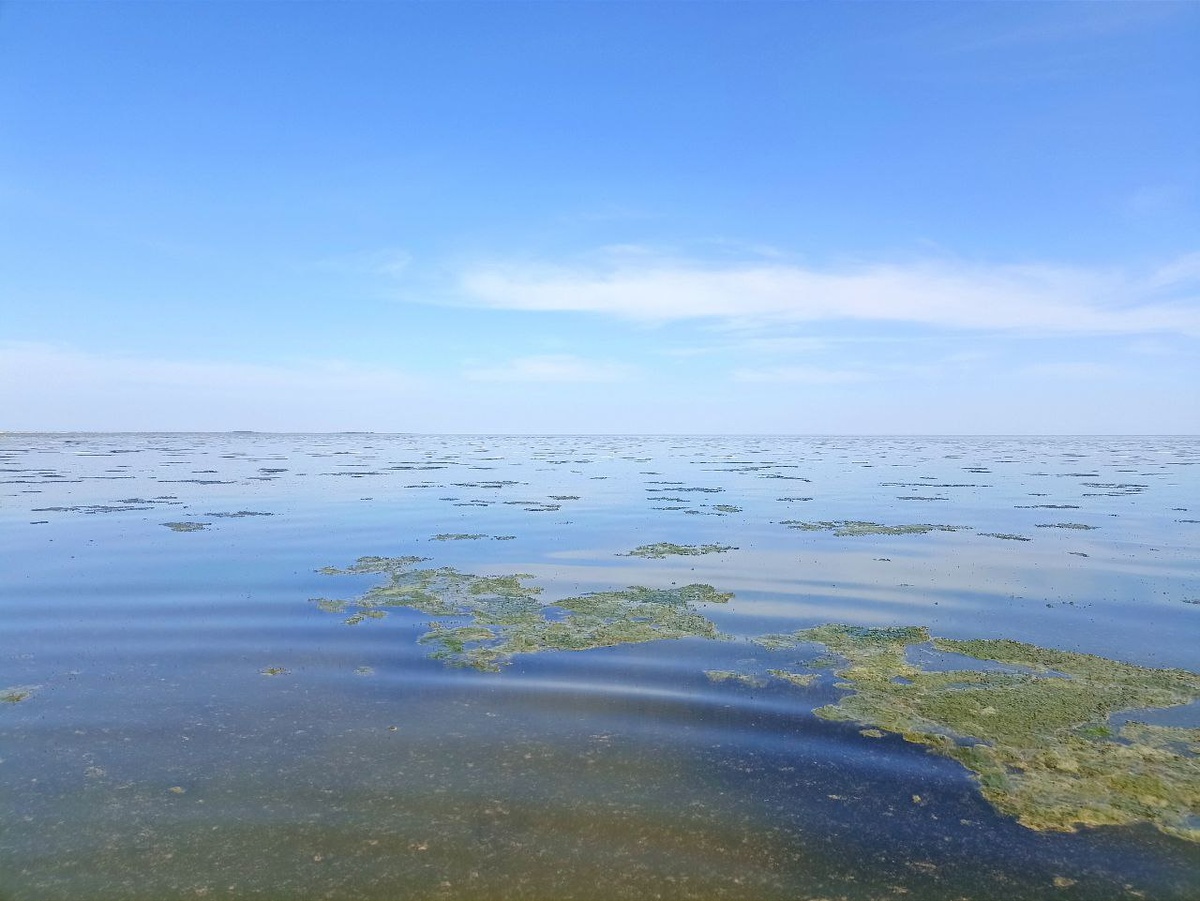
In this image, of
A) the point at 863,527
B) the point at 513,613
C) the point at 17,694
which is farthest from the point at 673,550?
the point at 17,694

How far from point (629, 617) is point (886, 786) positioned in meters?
5.55

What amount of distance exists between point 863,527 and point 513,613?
1277 centimetres

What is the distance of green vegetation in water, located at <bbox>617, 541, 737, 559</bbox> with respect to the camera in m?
16.6

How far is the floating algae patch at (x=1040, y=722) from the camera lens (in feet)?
18.9

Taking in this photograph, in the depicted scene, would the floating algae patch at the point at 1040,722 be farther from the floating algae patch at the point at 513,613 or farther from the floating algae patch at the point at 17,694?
the floating algae patch at the point at 17,694

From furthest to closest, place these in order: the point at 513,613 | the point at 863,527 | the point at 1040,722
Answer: the point at 863,527 < the point at 513,613 < the point at 1040,722

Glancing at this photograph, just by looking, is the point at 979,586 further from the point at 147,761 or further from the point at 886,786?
the point at 147,761

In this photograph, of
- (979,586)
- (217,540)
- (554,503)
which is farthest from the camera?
(554,503)

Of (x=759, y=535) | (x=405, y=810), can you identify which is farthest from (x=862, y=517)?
(x=405, y=810)

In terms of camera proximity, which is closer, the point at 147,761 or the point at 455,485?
the point at 147,761

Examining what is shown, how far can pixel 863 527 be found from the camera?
68.3ft

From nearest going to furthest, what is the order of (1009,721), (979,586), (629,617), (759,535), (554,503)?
(1009,721) → (629,617) → (979,586) → (759,535) → (554,503)

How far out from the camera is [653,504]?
1073 inches

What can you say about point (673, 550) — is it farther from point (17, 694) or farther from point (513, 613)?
point (17, 694)
